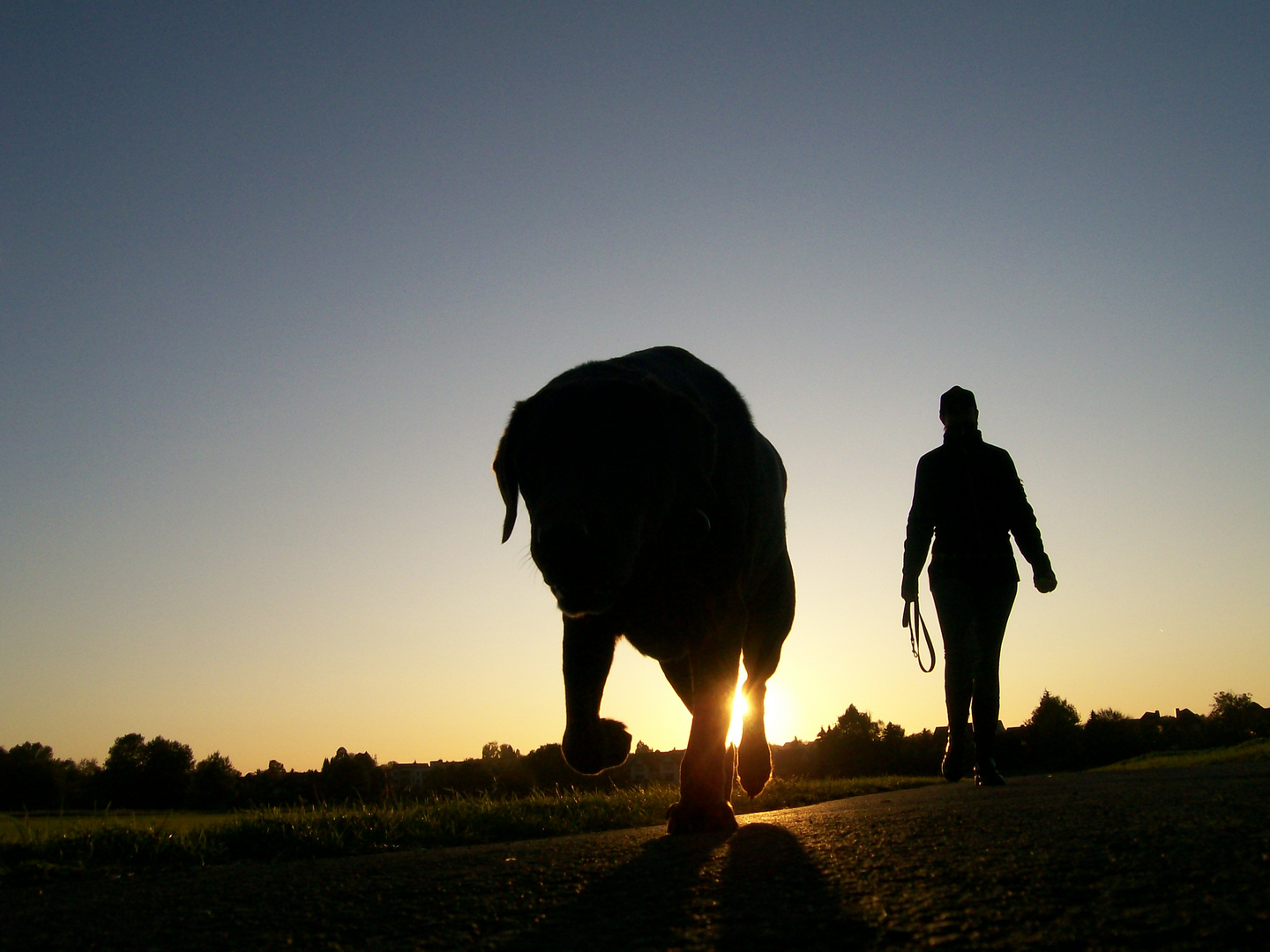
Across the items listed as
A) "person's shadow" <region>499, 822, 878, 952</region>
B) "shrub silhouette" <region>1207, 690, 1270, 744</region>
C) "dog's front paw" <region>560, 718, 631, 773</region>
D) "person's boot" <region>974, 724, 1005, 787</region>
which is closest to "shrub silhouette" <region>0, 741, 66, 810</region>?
"dog's front paw" <region>560, 718, 631, 773</region>

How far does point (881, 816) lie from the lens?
11.4 feet

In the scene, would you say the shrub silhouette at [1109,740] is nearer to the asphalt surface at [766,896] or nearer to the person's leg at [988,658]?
the person's leg at [988,658]

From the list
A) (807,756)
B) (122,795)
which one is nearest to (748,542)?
(122,795)

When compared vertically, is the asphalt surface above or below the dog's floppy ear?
below

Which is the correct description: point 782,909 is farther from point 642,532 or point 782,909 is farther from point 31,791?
point 31,791

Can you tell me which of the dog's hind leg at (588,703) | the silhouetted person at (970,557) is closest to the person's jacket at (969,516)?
the silhouetted person at (970,557)

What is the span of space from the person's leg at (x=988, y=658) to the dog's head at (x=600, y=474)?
329 cm

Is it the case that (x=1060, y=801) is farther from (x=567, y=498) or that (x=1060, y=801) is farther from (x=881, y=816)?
(x=567, y=498)

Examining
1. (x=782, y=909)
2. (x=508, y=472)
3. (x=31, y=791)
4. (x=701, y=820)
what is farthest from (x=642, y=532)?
(x=31, y=791)

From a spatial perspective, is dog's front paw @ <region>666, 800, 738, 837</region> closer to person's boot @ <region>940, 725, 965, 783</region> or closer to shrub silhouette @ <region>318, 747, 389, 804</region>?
shrub silhouette @ <region>318, 747, 389, 804</region>

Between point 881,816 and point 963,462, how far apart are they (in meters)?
3.87

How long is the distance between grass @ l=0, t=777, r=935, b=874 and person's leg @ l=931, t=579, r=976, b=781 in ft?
7.01

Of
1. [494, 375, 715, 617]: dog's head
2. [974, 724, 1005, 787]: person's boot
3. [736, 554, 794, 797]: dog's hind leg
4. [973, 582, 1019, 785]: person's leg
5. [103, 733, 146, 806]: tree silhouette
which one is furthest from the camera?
[103, 733, 146, 806]: tree silhouette

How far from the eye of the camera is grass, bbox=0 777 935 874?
11.6 feet
